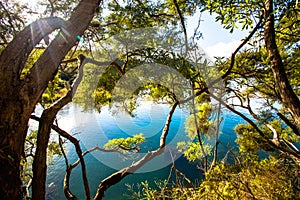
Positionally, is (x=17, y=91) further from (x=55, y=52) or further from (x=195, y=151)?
(x=195, y=151)

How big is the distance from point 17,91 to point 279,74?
2056mm

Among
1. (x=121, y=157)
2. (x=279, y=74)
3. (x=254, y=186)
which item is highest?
(x=279, y=74)

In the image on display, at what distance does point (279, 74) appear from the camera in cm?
158

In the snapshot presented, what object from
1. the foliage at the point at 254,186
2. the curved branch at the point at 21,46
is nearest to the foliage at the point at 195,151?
the foliage at the point at 254,186

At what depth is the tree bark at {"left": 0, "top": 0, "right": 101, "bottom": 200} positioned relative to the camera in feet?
3.05

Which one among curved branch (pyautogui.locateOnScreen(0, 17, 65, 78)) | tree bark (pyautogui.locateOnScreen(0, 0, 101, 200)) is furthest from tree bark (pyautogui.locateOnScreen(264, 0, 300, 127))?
curved branch (pyautogui.locateOnScreen(0, 17, 65, 78))

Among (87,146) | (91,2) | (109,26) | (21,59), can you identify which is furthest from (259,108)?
(87,146)

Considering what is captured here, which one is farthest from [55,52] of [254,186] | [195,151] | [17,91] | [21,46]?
[195,151]

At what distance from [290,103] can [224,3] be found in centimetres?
118

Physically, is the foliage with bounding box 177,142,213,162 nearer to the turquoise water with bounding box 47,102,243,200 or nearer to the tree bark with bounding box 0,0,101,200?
the turquoise water with bounding box 47,102,243,200

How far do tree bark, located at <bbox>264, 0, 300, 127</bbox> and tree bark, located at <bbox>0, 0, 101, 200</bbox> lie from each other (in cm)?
178

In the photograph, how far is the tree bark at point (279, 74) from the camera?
1.49m

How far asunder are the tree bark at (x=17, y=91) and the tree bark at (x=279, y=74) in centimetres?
178

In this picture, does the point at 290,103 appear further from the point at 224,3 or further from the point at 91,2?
the point at 91,2
